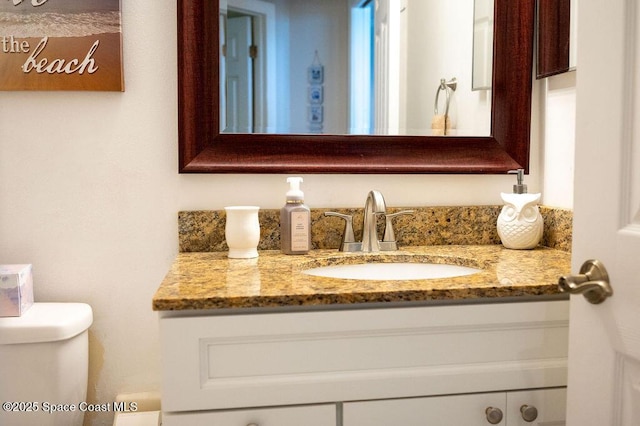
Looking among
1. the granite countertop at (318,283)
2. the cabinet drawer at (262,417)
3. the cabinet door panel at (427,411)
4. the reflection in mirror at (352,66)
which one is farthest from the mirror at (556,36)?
the cabinet drawer at (262,417)

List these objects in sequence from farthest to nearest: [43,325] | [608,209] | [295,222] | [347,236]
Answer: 1. [347,236]
2. [295,222]
3. [43,325]
4. [608,209]

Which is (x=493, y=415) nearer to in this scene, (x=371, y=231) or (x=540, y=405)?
(x=540, y=405)

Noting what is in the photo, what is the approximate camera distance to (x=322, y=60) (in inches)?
62.0

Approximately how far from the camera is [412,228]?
1636mm

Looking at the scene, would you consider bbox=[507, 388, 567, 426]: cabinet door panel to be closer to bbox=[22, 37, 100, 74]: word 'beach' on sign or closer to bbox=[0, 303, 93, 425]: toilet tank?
bbox=[0, 303, 93, 425]: toilet tank

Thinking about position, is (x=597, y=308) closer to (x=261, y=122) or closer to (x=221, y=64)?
(x=261, y=122)

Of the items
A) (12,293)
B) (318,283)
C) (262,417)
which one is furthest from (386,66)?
(12,293)

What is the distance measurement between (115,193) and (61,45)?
0.38 meters

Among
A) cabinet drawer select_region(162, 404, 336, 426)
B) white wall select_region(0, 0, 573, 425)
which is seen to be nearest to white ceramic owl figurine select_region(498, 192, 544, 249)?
white wall select_region(0, 0, 573, 425)

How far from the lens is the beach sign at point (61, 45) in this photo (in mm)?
1473

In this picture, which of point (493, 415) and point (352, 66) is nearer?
point (493, 415)

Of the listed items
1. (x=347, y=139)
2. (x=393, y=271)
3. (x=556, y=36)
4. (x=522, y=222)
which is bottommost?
(x=393, y=271)

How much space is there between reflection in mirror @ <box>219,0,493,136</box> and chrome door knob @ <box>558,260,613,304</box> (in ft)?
2.54

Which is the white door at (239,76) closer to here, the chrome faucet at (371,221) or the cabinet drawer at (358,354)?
the chrome faucet at (371,221)
